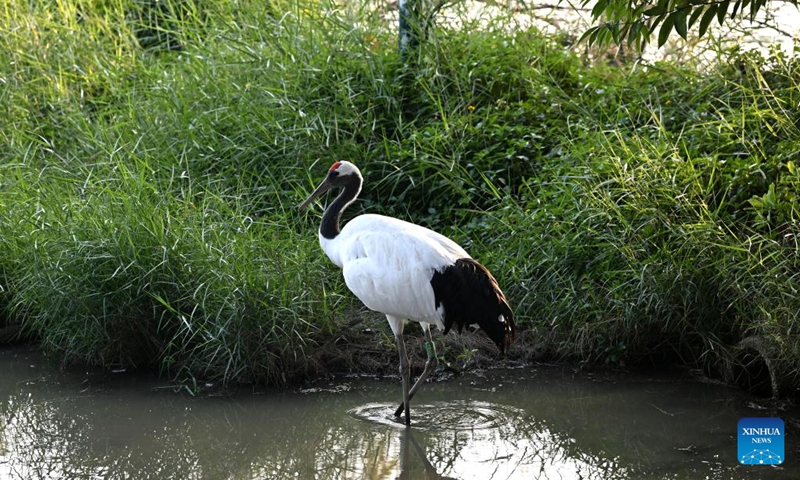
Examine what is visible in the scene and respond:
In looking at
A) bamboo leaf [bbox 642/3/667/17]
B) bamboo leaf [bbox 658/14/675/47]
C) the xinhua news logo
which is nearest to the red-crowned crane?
the xinhua news logo

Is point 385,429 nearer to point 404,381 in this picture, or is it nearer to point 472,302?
point 404,381

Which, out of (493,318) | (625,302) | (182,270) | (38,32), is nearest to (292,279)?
(182,270)

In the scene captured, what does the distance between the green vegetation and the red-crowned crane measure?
0.62m

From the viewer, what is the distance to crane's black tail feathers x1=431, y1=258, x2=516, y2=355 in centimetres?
531

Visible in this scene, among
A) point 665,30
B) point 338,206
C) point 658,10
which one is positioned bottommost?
point 338,206

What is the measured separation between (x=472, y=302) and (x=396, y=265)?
1.42 feet

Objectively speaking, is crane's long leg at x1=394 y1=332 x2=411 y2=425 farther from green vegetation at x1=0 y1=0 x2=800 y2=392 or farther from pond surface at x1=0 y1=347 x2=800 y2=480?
green vegetation at x1=0 y1=0 x2=800 y2=392

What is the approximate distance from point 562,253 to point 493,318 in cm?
132

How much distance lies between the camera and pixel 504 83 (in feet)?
26.2

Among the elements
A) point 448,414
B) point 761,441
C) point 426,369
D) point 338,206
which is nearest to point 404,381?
point 426,369

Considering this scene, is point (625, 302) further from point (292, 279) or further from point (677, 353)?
point (292, 279)

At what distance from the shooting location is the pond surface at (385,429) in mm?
4844

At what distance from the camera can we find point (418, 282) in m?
5.36

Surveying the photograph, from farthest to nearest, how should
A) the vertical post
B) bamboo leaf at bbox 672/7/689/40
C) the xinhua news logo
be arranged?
1. the vertical post
2. the xinhua news logo
3. bamboo leaf at bbox 672/7/689/40
